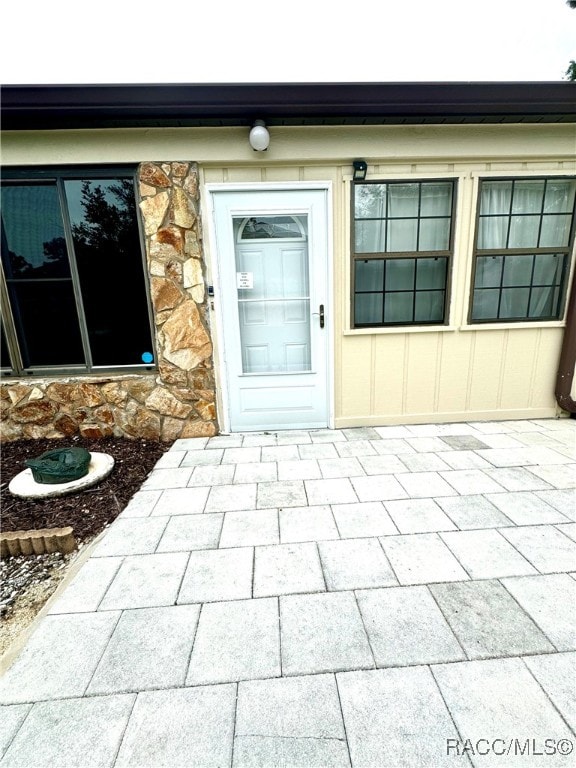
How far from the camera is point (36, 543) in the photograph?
1883mm

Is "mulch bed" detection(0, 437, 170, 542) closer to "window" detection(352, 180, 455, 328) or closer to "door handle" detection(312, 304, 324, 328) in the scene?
"door handle" detection(312, 304, 324, 328)

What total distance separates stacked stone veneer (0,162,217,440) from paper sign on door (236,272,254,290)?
31cm

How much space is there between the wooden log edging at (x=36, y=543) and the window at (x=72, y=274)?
1618mm

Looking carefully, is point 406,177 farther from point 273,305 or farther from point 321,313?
point 273,305

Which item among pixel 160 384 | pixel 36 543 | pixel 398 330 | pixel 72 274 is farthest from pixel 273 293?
pixel 36 543

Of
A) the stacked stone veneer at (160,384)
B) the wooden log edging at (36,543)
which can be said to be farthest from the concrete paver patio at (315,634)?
the stacked stone veneer at (160,384)

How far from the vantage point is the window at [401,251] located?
2.96 m

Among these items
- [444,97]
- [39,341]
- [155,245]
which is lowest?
[39,341]

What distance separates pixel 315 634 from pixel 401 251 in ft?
9.46

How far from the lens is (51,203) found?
288 cm
